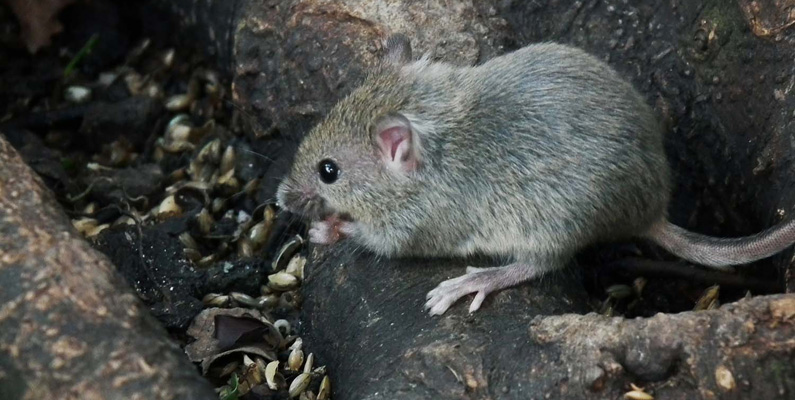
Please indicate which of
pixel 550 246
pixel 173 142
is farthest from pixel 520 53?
pixel 173 142

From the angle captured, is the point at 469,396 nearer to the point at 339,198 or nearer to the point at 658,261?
the point at 339,198

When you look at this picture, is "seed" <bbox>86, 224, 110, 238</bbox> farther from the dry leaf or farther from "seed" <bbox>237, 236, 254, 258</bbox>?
the dry leaf

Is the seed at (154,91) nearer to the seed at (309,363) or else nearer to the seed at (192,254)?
the seed at (192,254)

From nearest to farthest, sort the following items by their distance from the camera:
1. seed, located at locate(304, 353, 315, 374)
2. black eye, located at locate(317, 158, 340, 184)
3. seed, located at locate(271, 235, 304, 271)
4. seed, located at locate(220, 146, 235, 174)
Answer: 1. seed, located at locate(304, 353, 315, 374)
2. black eye, located at locate(317, 158, 340, 184)
3. seed, located at locate(271, 235, 304, 271)
4. seed, located at locate(220, 146, 235, 174)

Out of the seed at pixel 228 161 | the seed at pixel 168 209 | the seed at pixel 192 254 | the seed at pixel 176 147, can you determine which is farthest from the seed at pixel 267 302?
the seed at pixel 176 147

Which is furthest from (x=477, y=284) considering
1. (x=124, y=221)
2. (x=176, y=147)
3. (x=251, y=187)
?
(x=176, y=147)

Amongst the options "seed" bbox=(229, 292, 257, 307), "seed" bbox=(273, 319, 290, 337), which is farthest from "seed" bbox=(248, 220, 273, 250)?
"seed" bbox=(273, 319, 290, 337)
